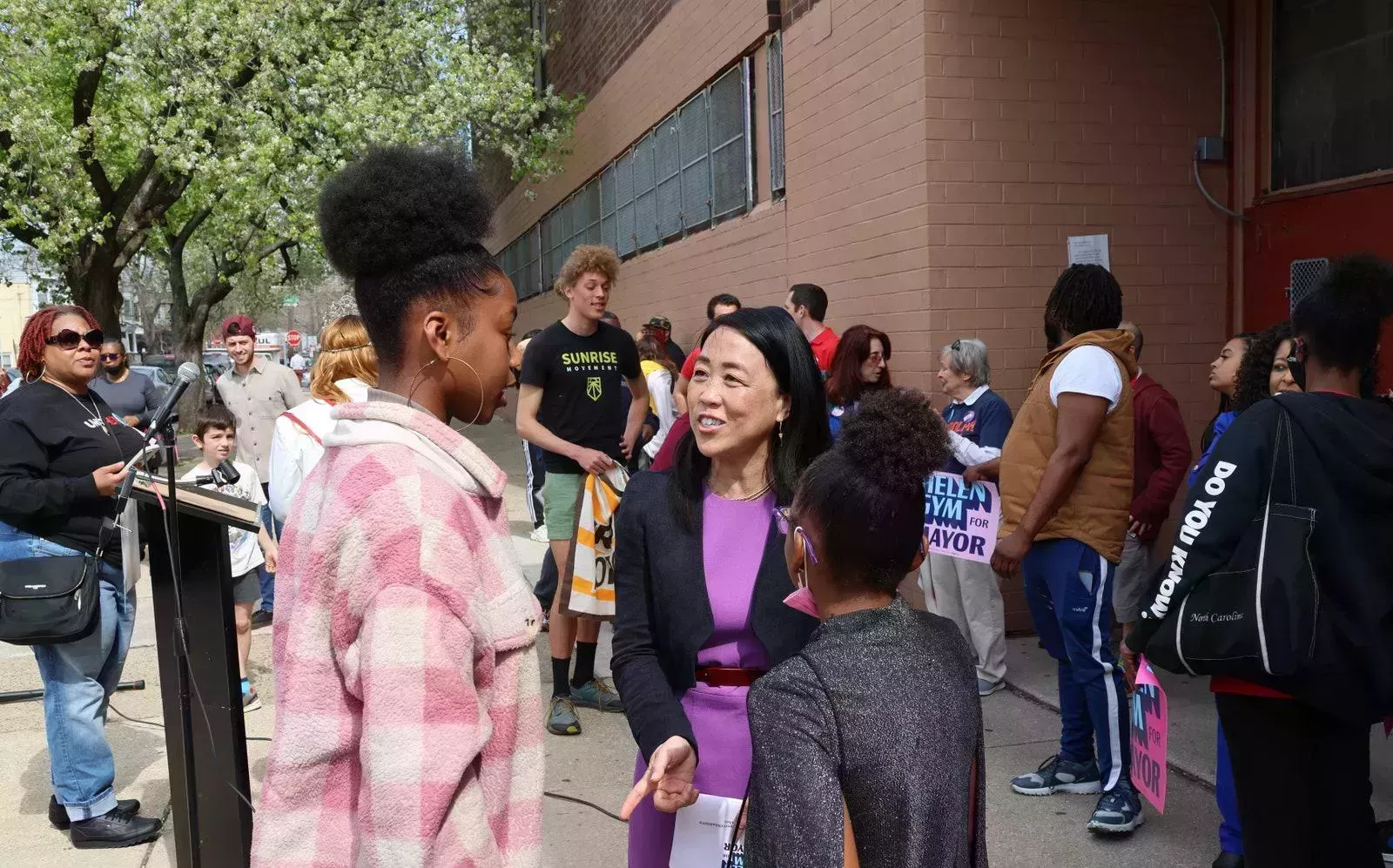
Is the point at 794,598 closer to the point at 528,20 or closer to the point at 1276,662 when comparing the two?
the point at 1276,662

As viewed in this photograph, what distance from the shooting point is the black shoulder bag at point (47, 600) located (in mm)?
4234

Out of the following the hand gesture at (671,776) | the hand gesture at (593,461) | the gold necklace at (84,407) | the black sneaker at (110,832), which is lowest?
the black sneaker at (110,832)

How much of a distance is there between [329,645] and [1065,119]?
6.16 meters

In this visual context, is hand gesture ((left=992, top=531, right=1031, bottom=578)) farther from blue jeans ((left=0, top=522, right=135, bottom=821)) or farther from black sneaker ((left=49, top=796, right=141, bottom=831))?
black sneaker ((left=49, top=796, right=141, bottom=831))

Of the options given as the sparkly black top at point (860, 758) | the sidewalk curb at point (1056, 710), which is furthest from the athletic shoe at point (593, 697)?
the sparkly black top at point (860, 758)

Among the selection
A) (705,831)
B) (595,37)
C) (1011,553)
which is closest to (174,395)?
(705,831)

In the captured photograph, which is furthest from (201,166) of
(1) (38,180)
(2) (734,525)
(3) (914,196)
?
(2) (734,525)

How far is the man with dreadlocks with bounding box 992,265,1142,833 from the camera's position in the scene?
4234 millimetres

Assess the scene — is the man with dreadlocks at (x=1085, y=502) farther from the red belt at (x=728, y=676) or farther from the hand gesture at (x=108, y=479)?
the hand gesture at (x=108, y=479)

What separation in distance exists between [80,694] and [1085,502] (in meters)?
4.03

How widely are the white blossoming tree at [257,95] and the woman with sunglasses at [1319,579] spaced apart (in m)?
14.7

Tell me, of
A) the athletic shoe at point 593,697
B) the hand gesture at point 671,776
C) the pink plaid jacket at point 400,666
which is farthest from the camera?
the athletic shoe at point 593,697

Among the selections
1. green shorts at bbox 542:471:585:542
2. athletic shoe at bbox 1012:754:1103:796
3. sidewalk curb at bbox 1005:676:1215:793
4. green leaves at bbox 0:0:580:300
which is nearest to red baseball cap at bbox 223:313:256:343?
green shorts at bbox 542:471:585:542

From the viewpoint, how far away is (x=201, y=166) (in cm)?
1723
